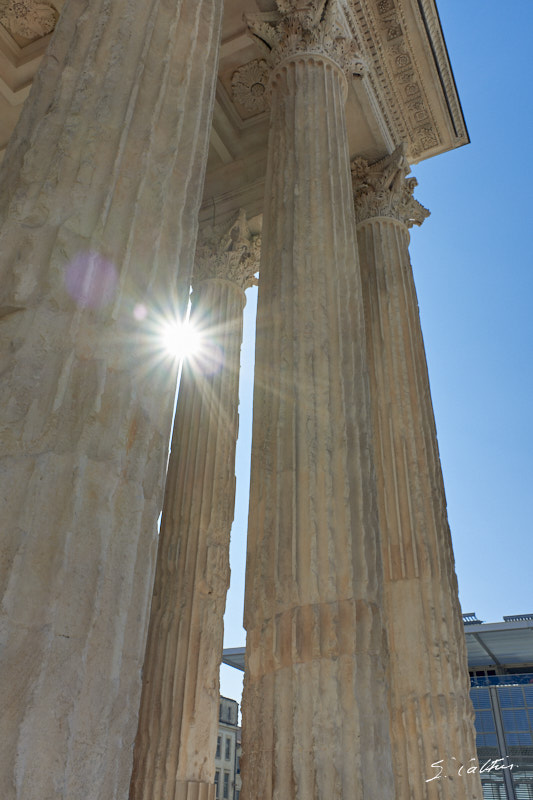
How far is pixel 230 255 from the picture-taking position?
1833 centimetres

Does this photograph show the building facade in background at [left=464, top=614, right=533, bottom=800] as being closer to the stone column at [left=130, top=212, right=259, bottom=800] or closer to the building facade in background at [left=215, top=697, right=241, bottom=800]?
the building facade in background at [left=215, top=697, right=241, bottom=800]

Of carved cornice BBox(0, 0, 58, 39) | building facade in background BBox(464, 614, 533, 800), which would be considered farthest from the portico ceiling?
building facade in background BBox(464, 614, 533, 800)

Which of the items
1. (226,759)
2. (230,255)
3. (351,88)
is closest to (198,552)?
Result: (230,255)

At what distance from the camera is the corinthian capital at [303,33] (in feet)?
41.3

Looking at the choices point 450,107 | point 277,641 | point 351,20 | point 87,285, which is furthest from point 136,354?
point 450,107

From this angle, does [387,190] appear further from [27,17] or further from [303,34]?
[27,17]

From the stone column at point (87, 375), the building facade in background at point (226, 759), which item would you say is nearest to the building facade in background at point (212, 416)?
the stone column at point (87, 375)

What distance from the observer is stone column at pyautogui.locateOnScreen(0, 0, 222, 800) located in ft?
9.88

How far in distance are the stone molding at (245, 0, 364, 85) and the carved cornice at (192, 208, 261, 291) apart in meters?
5.62

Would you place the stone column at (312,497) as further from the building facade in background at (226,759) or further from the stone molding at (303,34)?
the building facade in background at (226,759)

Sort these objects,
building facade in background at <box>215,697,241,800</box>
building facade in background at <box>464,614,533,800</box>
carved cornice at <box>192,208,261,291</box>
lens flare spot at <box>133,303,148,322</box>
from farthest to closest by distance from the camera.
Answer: building facade in background at <box>215,697,241,800</box>
building facade in background at <box>464,614,533,800</box>
carved cornice at <box>192,208,261,291</box>
lens flare spot at <box>133,303,148,322</box>

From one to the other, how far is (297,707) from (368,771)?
88cm

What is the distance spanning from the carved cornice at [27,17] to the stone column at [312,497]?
842 centimetres

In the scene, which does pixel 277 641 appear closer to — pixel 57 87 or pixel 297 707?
pixel 297 707
